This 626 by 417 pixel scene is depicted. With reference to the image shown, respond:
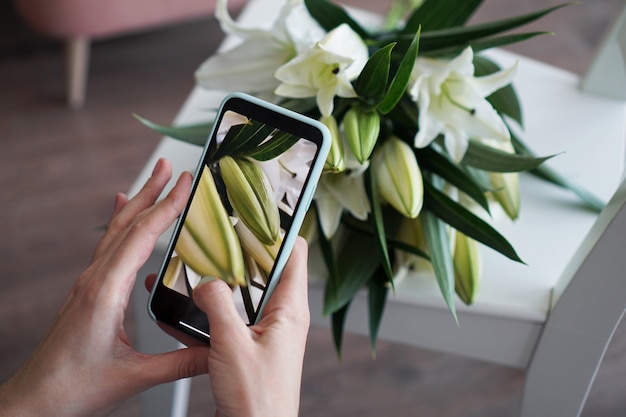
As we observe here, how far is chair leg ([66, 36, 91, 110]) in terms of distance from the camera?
159cm

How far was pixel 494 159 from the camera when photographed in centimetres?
73

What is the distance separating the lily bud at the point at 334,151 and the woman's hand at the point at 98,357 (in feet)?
0.49

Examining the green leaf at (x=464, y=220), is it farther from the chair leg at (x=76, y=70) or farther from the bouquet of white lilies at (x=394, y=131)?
the chair leg at (x=76, y=70)

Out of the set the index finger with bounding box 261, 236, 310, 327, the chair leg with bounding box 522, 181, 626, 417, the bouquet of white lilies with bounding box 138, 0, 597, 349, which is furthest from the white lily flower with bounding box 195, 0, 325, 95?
the chair leg with bounding box 522, 181, 626, 417

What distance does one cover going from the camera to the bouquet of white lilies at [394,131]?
2.25 feet

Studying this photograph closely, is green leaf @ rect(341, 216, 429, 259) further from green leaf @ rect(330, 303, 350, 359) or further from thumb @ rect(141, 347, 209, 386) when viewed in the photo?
thumb @ rect(141, 347, 209, 386)

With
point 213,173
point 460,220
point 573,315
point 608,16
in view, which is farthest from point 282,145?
point 608,16

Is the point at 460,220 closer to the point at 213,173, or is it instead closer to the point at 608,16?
the point at 213,173

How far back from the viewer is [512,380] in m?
1.25

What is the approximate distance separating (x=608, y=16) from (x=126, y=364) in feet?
5.90

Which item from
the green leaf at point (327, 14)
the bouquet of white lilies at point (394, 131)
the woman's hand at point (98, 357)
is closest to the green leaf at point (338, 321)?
the bouquet of white lilies at point (394, 131)

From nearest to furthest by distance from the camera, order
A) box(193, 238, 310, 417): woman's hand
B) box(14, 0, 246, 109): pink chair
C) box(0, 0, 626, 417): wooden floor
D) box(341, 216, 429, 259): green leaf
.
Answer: box(193, 238, 310, 417): woman's hand < box(341, 216, 429, 259): green leaf < box(0, 0, 626, 417): wooden floor < box(14, 0, 246, 109): pink chair

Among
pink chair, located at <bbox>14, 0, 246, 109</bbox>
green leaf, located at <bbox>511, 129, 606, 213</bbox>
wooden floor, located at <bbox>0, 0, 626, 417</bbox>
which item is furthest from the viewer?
pink chair, located at <bbox>14, 0, 246, 109</bbox>

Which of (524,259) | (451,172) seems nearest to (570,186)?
(524,259)
